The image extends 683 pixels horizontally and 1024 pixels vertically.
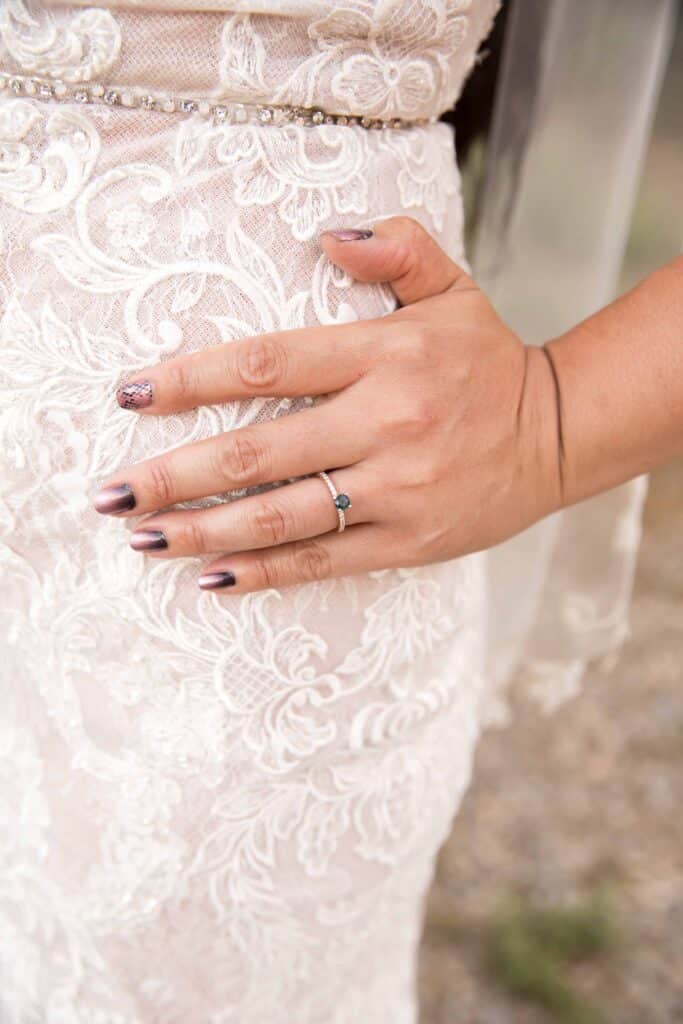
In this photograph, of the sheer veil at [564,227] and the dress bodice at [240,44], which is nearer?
the dress bodice at [240,44]

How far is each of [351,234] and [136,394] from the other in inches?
8.0

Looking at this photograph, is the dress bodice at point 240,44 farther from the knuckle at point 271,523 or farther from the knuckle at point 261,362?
the knuckle at point 271,523

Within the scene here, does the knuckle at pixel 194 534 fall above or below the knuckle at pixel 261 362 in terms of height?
below

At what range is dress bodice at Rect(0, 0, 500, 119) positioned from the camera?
0.63 meters

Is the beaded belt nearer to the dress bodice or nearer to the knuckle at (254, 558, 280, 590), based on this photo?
the dress bodice

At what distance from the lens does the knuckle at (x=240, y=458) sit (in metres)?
0.67

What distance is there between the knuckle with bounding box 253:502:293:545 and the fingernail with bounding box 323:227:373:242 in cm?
21

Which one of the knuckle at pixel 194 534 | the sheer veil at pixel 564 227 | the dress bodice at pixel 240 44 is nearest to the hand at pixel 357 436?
the knuckle at pixel 194 534

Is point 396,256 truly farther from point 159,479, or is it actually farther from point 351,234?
point 159,479

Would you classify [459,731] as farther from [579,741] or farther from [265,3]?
[579,741]

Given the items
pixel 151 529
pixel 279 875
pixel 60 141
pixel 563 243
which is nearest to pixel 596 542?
pixel 563 243

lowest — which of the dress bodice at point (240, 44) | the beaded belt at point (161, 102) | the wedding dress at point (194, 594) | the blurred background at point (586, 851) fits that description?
the blurred background at point (586, 851)

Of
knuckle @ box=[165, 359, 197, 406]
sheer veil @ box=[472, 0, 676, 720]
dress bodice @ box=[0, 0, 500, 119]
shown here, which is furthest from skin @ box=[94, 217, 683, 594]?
sheer veil @ box=[472, 0, 676, 720]

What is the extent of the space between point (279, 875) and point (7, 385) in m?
0.50
